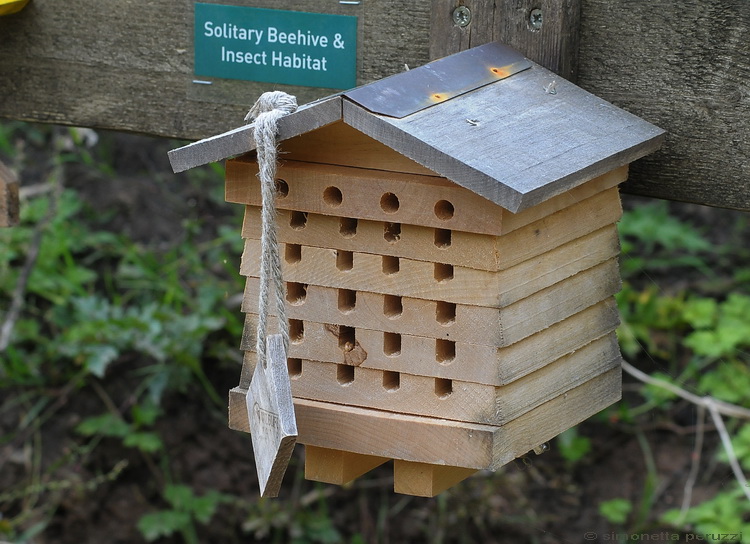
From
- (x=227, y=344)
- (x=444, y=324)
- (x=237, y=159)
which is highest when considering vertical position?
(x=237, y=159)

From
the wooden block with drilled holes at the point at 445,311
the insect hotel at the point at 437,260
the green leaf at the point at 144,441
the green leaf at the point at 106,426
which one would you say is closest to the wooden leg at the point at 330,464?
the insect hotel at the point at 437,260

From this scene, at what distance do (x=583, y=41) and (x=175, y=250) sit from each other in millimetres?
2307

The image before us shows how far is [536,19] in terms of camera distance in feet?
4.92

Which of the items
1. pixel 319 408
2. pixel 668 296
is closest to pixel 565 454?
pixel 668 296

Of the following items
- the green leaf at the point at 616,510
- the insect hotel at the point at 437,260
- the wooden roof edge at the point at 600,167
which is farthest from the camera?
Answer: the green leaf at the point at 616,510

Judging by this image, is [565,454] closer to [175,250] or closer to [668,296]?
[668,296]

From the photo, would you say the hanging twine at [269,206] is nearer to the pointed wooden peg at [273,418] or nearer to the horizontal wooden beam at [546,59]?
the pointed wooden peg at [273,418]

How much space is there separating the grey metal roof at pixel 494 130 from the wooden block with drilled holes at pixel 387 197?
78mm

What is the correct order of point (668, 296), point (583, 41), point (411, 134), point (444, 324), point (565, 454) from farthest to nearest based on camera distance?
1. point (668, 296)
2. point (565, 454)
3. point (583, 41)
4. point (444, 324)
5. point (411, 134)

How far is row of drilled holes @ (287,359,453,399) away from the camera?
1.43 meters

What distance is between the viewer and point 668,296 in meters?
3.49

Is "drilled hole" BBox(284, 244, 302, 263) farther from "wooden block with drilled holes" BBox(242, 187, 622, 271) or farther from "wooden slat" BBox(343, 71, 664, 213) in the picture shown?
"wooden slat" BBox(343, 71, 664, 213)

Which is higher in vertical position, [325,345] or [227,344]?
[325,345]

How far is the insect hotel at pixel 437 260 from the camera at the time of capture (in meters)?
1.31
